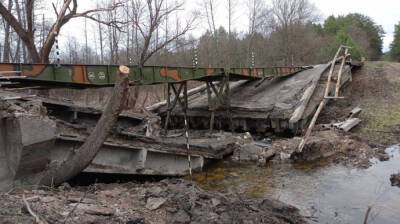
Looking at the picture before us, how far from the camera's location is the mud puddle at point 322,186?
23.4 feet

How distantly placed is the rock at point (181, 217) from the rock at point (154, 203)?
31 cm

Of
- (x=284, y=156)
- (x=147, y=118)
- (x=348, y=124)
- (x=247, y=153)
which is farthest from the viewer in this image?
(x=348, y=124)

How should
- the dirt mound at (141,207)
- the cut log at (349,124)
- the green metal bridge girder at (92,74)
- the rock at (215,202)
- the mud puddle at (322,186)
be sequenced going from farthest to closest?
the cut log at (349,124) → the green metal bridge girder at (92,74) → the mud puddle at (322,186) → the rock at (215,202) → the dirt mound at (141,207)

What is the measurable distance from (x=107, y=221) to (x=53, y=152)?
3.31 m

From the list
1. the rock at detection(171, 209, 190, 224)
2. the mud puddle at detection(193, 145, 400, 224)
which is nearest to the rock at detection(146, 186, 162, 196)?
the rock at detection(171, 209, 190, 224)

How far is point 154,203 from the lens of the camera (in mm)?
5586

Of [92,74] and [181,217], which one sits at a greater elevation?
[92,74]

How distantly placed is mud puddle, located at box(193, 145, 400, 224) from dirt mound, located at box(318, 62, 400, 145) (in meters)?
2.52

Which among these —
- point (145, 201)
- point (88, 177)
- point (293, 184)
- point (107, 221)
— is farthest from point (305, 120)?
point (107, 221)

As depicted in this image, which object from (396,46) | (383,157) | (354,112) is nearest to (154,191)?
(383,157)

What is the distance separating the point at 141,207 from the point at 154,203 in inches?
8.7

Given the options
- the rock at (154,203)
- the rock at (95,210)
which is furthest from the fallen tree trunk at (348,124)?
the rock at (95,210)

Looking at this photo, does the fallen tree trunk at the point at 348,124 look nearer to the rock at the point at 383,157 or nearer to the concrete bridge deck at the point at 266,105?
the concrete bridge deck at the point at 266,105

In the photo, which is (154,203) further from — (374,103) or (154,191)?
(374,103)
